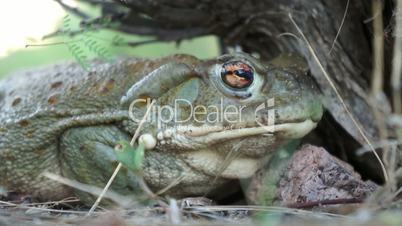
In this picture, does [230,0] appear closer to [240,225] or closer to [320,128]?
[320,128]

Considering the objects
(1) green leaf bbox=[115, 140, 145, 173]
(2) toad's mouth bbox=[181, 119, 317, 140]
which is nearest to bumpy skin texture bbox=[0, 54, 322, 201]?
(2) toad's mouth bbox=[181, 119, 317, 140]

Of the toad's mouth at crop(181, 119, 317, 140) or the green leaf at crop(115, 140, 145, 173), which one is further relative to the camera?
the toad's mouth at crop(181, 119, 317, 140)

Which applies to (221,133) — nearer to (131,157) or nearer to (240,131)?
(240,131)

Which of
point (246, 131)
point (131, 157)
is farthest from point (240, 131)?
point (131, 157)

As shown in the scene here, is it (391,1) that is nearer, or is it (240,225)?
(240,225)

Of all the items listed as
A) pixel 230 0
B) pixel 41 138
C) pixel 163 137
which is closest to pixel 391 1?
pixel 230 0

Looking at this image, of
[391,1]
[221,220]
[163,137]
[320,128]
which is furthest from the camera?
[320,128]

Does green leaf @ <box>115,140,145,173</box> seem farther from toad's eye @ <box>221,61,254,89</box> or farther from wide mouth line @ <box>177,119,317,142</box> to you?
toad's eye @ <box>221,61,254,89</box>
